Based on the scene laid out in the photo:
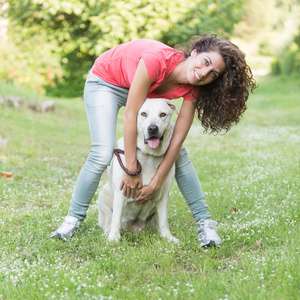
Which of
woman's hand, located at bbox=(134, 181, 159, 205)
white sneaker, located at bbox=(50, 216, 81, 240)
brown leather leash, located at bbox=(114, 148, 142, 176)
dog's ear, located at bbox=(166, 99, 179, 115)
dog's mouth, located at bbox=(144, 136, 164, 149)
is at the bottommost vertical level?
white sneaker, located at bbox=(50, 216, 81, 240)

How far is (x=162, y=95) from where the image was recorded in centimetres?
380

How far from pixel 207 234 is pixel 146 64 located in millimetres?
1582

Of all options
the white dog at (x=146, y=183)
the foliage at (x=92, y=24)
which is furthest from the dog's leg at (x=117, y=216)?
the foliage at (x=92, y=24)

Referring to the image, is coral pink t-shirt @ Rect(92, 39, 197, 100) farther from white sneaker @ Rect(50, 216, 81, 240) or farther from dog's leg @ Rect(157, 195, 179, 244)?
white sneaker @ Rect(50, 216, 81, 240)

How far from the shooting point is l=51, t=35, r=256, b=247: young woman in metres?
3.41

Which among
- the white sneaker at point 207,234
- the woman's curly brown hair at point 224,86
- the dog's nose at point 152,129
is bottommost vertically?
the white sneaker at point 207,234

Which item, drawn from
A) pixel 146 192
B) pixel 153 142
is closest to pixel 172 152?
pixel 153 142

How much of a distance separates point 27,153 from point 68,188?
6.64 feet

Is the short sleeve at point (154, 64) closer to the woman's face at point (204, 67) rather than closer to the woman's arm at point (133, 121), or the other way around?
the woman's arm at point (133, 121)

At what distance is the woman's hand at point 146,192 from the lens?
3.62 m

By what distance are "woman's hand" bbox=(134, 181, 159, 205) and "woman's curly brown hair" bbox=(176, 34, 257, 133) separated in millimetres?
816

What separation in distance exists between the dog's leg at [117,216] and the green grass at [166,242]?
0.11 m

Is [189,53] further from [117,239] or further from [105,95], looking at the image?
[117,239]

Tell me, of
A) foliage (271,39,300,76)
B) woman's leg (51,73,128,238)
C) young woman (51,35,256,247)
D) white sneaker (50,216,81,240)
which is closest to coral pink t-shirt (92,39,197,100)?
young woman (51,35,256,247)
